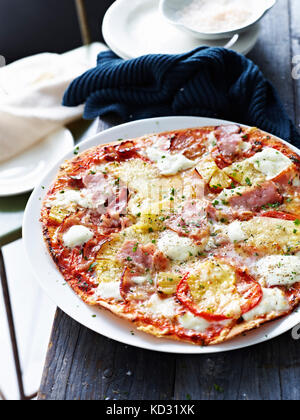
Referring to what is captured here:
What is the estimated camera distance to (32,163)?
10.1 ft

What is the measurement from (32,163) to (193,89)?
3.44 ft

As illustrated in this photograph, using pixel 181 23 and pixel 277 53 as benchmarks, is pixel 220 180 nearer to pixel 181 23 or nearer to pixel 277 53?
pixel 181 23

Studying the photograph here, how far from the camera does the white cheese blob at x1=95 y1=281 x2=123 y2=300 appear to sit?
187 centimetres

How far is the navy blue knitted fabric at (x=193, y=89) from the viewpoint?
263 cm

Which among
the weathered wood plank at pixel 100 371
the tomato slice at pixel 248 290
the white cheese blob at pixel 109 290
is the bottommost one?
the weathered wood plank at pixel 100 371

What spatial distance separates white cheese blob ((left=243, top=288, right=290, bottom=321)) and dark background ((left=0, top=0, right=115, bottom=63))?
4.29 m

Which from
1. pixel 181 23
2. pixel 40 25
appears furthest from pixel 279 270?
pixel 40 25

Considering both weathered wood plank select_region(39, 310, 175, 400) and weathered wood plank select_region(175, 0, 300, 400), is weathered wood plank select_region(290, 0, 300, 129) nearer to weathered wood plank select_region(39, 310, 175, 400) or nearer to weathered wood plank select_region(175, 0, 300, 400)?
weathered wood plank select_region(175, 0, 300, 400)

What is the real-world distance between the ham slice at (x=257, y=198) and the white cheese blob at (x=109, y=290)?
24.1 inches

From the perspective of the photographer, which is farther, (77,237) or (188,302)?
(77,237)

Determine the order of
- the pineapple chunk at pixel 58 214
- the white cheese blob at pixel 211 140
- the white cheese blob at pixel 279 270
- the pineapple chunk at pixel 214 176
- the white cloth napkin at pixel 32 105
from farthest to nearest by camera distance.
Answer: the white cloth napkin at pixel 32 105
the white cheese blob at pixel 211 140
the pineapple chunk at pixel 214 176
the pineapple chunk at pixel 58 214
the white cheese blob at pixel 279 270

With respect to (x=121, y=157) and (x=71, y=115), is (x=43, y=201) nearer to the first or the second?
(x=121, y=157)

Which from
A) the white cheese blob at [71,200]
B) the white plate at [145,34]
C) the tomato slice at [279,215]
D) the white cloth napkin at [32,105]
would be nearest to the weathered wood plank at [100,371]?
the white cheese blob at [71,200]

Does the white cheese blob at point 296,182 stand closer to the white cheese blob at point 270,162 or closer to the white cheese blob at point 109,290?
the white cheese blob at point 270,162
